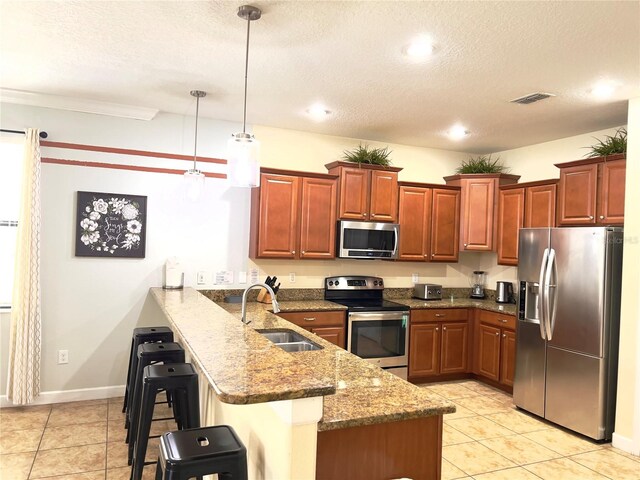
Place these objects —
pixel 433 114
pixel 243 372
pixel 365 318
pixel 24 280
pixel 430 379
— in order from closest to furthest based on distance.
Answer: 1. pixel 243 372
2. pixel 24 280
3. pixel 433 114
4. pixel 365 318
5. pixel 430 379

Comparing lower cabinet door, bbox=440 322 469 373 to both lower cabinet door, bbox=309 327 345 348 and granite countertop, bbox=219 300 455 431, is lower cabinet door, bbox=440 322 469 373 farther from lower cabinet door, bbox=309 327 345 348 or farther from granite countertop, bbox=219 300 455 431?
granite countertop, bbox=219 300 455 431

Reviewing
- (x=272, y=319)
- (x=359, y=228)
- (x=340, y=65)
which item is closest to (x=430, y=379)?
(x=359, y=228)

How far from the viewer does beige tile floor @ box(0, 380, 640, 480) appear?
121 inches

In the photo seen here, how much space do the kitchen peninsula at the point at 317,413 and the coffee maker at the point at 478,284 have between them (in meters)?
3.75

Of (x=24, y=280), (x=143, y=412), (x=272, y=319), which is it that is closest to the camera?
(x=143, y=412)

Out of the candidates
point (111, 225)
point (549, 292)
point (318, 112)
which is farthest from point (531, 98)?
point (111, 225)

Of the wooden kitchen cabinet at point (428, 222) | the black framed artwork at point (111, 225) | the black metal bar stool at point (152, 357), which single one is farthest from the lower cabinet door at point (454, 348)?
the black framed artwork at point (111, 225)

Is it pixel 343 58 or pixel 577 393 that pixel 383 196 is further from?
pixel 577 393

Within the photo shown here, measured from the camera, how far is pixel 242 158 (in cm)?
243

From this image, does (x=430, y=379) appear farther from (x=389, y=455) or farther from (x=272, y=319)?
(x=389, y=455)

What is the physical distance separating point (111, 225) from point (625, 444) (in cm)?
446

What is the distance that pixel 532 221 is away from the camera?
476cm

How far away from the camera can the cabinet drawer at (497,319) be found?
15.2 feet

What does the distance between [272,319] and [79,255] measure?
1.91 metres
